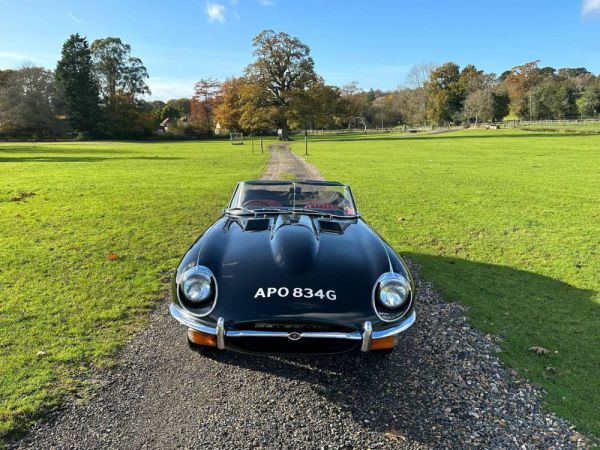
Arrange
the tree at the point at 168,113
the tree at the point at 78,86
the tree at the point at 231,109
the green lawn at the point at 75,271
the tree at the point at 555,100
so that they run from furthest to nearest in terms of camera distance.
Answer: the tree at the point at 168,113
the tree at the point at 555,100
the tree at the point at 78,86
the tree at the point at 231,109
the green lawn at the point at 75,271

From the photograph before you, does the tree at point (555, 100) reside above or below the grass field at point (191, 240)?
above

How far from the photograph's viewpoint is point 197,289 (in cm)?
346

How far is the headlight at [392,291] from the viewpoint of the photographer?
11.2ft

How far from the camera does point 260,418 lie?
10.3 ft

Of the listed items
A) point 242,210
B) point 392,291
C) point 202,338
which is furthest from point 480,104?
point 202,338

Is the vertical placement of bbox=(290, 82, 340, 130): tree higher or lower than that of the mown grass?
higher

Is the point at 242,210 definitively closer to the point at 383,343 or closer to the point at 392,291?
the point at 392,291

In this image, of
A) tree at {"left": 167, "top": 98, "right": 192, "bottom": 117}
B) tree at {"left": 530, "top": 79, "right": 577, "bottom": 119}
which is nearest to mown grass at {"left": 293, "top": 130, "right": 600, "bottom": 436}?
tree at {"left": 530, "top": 79, "right": 577, "bottom": 119}

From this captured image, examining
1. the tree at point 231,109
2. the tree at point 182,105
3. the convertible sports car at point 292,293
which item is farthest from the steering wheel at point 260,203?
the tree at point 182,105

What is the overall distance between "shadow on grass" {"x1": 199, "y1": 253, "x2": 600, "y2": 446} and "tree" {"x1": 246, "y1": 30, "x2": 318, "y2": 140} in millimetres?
61962

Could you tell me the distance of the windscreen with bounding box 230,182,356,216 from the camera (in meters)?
5.35

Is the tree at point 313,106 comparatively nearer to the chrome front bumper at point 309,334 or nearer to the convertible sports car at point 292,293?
the convertible sports car at point 292,293

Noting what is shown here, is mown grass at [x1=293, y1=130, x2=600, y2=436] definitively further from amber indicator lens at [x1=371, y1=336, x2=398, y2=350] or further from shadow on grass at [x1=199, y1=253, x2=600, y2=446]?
amber indicator lens at [x1=371, y1=336, x2=398, y2=350]

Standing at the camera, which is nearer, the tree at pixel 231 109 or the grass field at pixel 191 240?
the grass field at pixel 191 240
